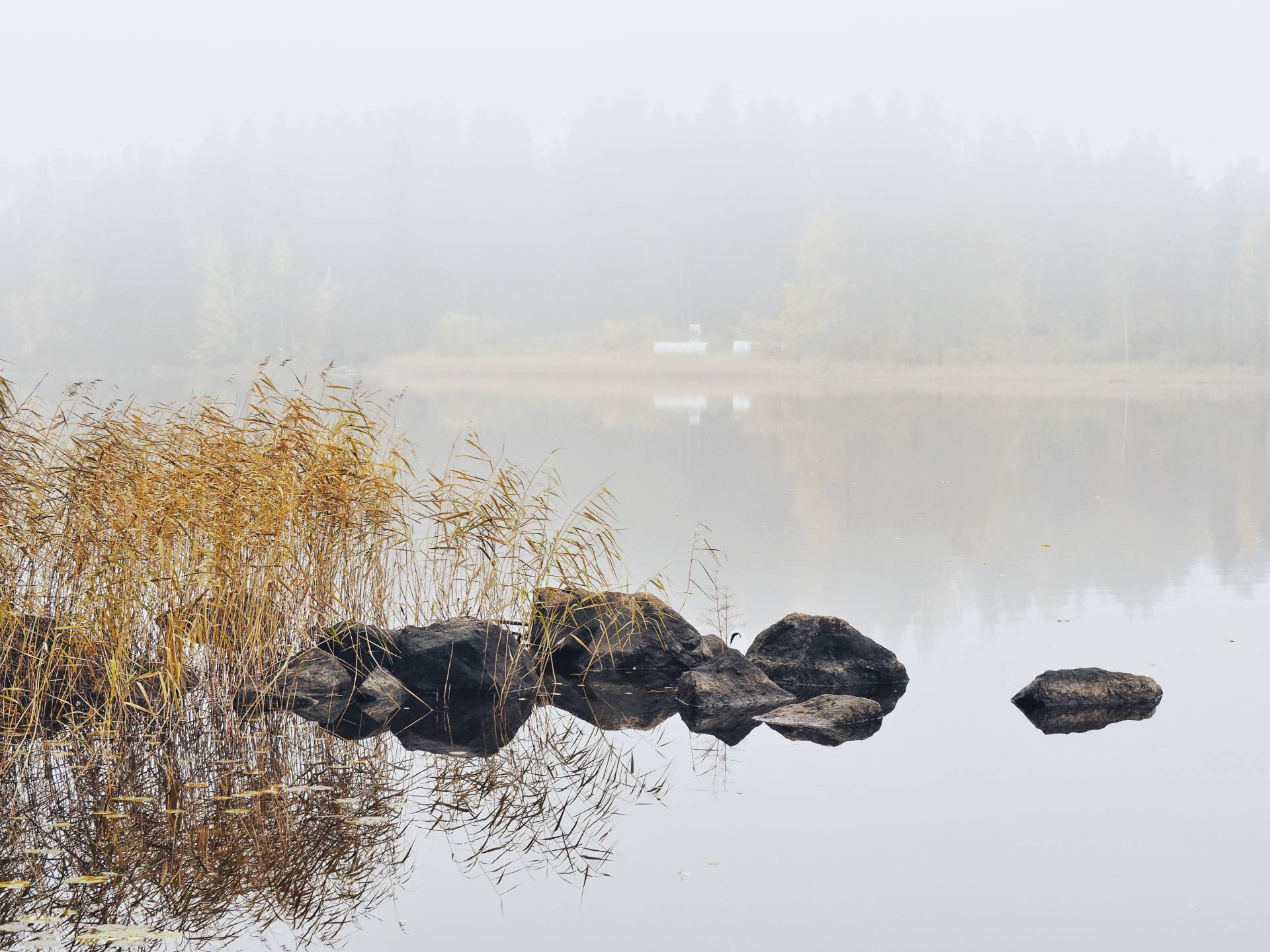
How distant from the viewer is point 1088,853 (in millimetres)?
4707

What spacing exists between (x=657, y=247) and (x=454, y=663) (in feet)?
223

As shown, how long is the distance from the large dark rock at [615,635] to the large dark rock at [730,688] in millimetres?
569

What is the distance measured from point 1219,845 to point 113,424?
5737 mm

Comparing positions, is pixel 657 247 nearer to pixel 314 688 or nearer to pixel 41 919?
pixel 314 688

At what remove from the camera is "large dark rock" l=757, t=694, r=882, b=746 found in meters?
6.26

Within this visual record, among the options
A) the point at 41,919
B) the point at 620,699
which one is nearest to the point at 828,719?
the point at 620,699

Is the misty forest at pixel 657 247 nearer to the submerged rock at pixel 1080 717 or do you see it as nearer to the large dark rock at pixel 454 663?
the submerged rock at pixel 1080 717

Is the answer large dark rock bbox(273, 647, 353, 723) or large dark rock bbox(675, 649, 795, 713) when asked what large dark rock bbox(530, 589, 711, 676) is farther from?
large dark rock bbox(273, 647, 353, 723)

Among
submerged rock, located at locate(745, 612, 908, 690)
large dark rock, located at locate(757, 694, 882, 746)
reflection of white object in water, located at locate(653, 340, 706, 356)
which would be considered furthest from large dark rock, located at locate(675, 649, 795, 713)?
reflection of white object in water, located at locate(653, 340, 706, 356)

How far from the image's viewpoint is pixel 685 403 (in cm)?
3522

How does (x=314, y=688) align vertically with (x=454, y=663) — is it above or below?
A: below

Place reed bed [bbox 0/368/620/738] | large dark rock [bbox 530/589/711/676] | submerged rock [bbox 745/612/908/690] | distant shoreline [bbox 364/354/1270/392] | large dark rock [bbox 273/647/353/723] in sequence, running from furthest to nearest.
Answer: distant shoreline [bbox 364/354/1270/392], large dark rock [bbox 530/589/711/676], submerged rock [bbox 745/612/908/690], large dark rock [bbox 273/647/353/723], reed bed [bbox 0/368/620/738]

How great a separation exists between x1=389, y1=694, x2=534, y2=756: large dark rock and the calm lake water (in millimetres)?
296

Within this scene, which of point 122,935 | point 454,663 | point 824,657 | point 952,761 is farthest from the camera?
point 824,657
